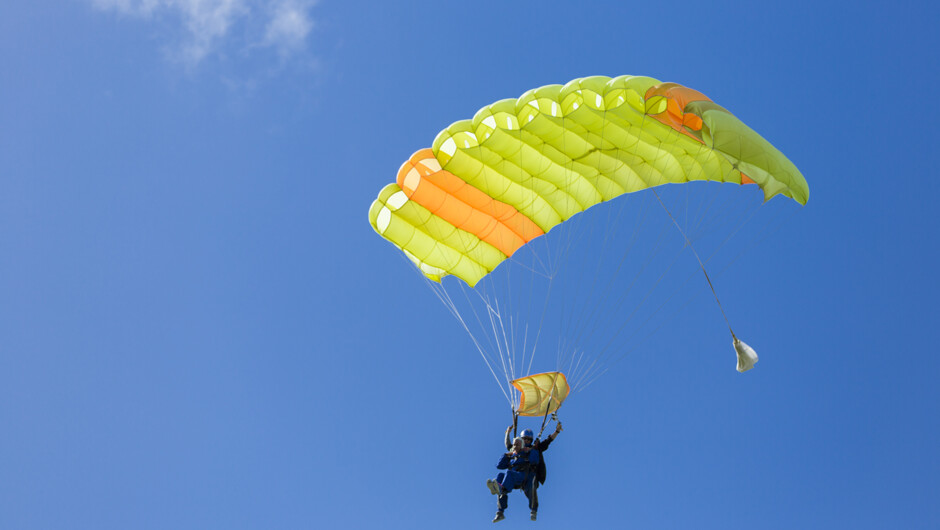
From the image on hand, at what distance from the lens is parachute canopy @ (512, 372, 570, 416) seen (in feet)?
45.2

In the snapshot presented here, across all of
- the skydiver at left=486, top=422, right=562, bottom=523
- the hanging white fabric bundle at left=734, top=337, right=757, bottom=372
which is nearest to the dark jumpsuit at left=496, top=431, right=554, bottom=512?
the skydiver at left=486, top=422, right=562, bottom=523

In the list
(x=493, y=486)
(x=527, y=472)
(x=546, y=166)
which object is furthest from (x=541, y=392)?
(x=546, y=166)

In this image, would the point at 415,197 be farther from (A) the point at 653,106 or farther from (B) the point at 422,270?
(A) the point at 653,106

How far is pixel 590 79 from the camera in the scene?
12.8m

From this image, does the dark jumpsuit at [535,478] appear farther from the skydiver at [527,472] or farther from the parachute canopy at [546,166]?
the parachute canopy at [546,166]

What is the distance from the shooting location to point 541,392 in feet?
45.8

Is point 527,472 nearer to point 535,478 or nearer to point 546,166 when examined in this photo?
point 535,478

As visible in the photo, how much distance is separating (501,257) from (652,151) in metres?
3.00

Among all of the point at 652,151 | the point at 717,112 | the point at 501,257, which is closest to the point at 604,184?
the point at 652,151

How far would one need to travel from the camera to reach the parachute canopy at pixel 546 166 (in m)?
12.6

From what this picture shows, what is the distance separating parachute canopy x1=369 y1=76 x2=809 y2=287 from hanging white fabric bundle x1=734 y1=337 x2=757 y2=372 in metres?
2.40

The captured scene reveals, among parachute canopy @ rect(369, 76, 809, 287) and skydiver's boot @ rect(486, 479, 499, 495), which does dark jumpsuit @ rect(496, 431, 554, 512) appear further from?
parachute canopy @ rect(369, 76, 809, 287)

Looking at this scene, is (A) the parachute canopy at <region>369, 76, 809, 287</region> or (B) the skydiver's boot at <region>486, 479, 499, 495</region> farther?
(B) the skydiver's boot at <region>486, 479, 499, 495</region>

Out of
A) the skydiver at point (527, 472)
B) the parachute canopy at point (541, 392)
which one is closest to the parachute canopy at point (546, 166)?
the parachute canopy at point (541, 392)
